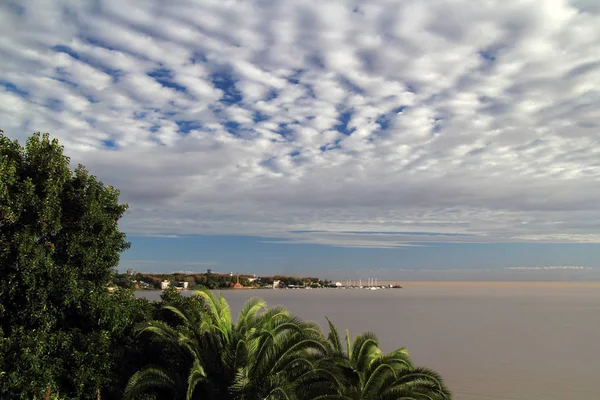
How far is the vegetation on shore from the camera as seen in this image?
10906 mm

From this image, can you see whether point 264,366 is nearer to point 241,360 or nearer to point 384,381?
point 241,360

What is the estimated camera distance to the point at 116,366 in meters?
12.0

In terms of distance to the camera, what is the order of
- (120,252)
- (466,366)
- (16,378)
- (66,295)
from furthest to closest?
(466,366), (120,252), (66,295), (16,378)

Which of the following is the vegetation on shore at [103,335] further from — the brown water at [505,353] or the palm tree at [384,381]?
the brown water at [505,353]

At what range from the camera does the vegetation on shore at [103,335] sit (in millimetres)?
10906

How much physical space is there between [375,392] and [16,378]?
7519mm

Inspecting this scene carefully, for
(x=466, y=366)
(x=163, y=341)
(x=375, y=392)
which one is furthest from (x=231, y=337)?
(x=466, y=366)

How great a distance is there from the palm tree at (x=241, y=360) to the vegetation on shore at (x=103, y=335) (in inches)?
1.0

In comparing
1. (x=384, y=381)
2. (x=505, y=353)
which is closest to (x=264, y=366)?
(x=384, y=381)

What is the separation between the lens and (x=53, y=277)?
11250 mm

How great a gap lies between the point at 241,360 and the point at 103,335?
10.1 feet

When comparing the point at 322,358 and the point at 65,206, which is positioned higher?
the point at 65,206

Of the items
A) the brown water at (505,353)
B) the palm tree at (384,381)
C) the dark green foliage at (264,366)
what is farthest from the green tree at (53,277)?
the brown water at (505,353)

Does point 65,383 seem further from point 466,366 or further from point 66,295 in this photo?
point 466,366
